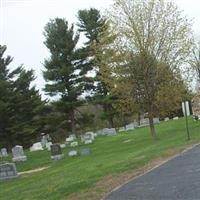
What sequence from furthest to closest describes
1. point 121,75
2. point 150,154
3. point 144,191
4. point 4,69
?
point 4,69, point 121,75, point 150,154, point 144,191

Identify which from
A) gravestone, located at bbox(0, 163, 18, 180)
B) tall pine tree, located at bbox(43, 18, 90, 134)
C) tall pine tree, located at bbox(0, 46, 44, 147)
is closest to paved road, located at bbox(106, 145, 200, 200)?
gravestone, located at bbox(0, 163, 18, 180)

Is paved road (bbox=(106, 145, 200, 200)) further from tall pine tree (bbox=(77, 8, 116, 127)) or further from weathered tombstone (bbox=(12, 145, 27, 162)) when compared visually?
tall pine tree (bbox=(77, 8, 116, 127))

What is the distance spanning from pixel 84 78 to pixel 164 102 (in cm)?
2702

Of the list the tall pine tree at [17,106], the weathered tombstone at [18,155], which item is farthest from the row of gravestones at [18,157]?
the tall pine tree at [17,106]

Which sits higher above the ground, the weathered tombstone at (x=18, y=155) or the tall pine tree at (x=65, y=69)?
the tall pine tree at (x=65, y=69)

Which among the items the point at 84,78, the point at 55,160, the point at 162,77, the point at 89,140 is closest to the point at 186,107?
the point at 162,77

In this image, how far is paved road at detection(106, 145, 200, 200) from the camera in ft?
40.0

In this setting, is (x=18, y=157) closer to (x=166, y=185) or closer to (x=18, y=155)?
(x=18, y=155)

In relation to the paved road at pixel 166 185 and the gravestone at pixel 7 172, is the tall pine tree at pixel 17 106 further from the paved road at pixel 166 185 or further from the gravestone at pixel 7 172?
the paved road at pixel 166 185

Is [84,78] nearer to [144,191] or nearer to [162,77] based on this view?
[162,77]

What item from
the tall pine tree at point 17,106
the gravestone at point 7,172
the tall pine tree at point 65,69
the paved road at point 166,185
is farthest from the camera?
the tall pine tree at point 65,69

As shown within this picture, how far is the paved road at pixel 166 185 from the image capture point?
12.2 meters

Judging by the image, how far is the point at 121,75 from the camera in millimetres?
34156

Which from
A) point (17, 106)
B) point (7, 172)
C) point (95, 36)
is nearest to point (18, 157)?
point (7, 172)
